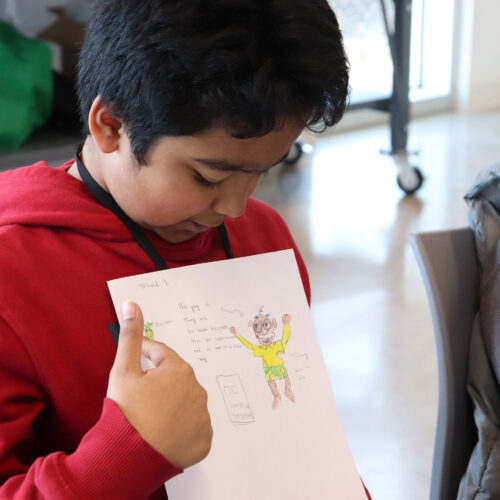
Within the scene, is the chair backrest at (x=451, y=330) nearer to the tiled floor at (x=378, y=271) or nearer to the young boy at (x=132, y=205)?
the young boy at (x=132, y=205)

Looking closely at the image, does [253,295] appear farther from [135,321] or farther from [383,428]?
[383,428]

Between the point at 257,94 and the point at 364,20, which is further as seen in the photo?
the point at 364,20

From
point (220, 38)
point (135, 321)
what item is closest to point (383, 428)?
point (135, 321)

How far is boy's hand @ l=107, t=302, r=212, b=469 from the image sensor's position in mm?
640

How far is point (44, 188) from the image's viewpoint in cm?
77

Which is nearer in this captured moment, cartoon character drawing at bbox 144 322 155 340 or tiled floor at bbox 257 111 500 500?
cartoon character drawing at bbox 144 322 155 340

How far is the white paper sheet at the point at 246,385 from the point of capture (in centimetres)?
77

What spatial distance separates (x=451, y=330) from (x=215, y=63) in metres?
0.51

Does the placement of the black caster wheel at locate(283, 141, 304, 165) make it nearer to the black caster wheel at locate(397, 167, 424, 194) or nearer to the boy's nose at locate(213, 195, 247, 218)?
the black caster wheel at locate(397, 167, 424, 194)

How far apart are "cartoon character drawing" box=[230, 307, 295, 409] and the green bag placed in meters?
1.54

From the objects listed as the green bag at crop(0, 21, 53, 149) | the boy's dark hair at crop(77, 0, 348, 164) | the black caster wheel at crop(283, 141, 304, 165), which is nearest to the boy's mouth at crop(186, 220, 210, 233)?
the boy's dark hair at crop(77, 0, 348, 164)

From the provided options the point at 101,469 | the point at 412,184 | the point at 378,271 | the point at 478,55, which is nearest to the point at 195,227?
the point at 101,469

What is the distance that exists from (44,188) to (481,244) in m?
0.56

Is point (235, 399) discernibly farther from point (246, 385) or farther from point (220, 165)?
point (220, 165)
